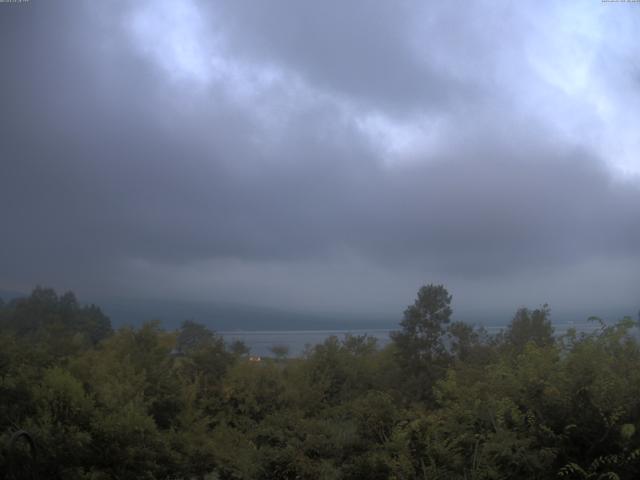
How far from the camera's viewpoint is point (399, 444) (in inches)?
324

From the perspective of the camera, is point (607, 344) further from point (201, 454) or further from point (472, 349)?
point (472, 349)

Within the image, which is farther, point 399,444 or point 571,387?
point 399,444

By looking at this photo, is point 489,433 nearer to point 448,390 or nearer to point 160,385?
point 448,390

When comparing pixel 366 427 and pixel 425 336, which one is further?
pixel 425 336

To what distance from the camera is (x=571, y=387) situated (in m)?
7.59

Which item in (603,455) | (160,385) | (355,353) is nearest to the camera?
(603,455)

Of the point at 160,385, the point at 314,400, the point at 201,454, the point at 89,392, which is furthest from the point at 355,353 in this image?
the point at 89,392

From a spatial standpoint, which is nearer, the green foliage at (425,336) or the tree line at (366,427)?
the tree line at (366,427)

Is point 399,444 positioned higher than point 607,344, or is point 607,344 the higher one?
point 607,344

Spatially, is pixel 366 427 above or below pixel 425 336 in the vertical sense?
below

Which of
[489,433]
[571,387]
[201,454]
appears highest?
[571,387]

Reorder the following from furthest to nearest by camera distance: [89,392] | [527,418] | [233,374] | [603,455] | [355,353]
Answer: [355,353] < [233,374] < [89,392] < [527,418] < [603,455]

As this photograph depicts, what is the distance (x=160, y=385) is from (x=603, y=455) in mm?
10368

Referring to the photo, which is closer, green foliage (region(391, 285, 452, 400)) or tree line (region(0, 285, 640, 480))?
tree line (region(0, 285, 640, 480))
